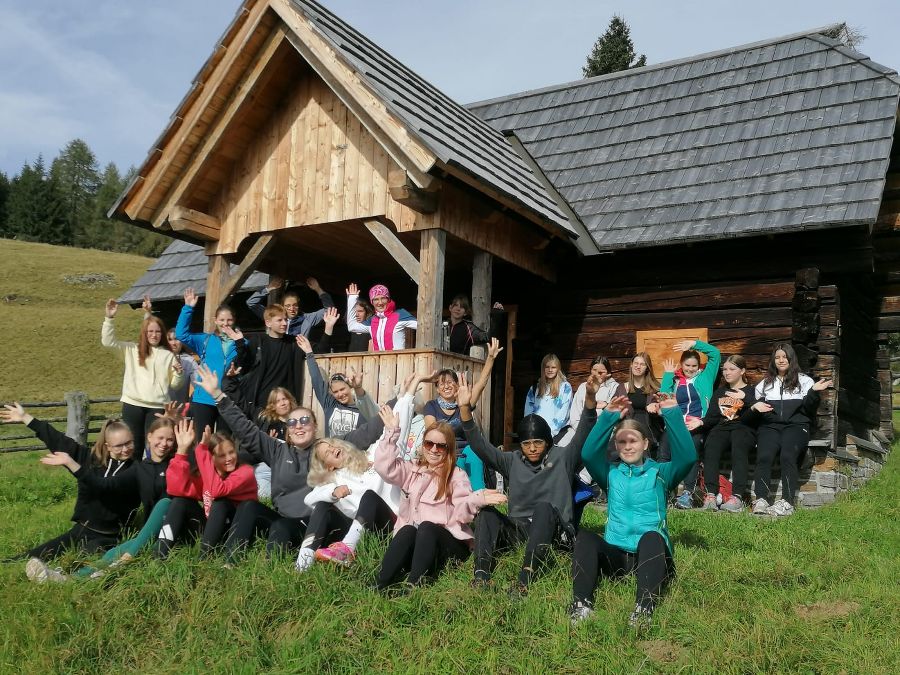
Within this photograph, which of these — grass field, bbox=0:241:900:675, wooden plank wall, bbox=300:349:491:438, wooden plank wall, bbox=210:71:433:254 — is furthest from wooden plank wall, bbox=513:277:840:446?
grass field, bbox=0:241:900:675

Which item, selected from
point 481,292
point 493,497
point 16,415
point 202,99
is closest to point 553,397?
point 481,292

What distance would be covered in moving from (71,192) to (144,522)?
77.6 m

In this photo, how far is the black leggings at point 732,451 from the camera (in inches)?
325

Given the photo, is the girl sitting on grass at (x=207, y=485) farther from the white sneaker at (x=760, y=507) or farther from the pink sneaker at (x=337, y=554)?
the white sneaker at (x=760, y=507)

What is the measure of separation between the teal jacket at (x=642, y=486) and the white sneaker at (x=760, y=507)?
8.53 feet

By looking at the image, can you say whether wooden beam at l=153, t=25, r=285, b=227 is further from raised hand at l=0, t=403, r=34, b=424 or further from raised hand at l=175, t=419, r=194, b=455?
raised hand at l=175, t=419, r=194, b=455

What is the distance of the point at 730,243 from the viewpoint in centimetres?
1019

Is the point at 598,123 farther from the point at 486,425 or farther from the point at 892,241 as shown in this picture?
the point at 486,425

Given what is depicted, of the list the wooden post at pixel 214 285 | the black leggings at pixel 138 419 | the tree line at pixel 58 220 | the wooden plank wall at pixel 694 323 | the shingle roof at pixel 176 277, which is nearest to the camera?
the black leggings at pixel 138 419

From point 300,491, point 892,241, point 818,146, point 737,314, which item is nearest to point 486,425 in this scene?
point 300,491

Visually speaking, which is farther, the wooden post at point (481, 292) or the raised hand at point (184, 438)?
the wooden post at point (481, 292)

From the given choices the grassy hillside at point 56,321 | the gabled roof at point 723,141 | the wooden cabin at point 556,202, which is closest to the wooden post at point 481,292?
the wooden cabin at point 556,202

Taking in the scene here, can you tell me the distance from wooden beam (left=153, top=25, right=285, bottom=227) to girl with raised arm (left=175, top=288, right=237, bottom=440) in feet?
4.58

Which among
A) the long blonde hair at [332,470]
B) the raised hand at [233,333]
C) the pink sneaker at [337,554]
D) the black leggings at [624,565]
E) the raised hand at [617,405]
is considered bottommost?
the pink sneaker at [337,554]
